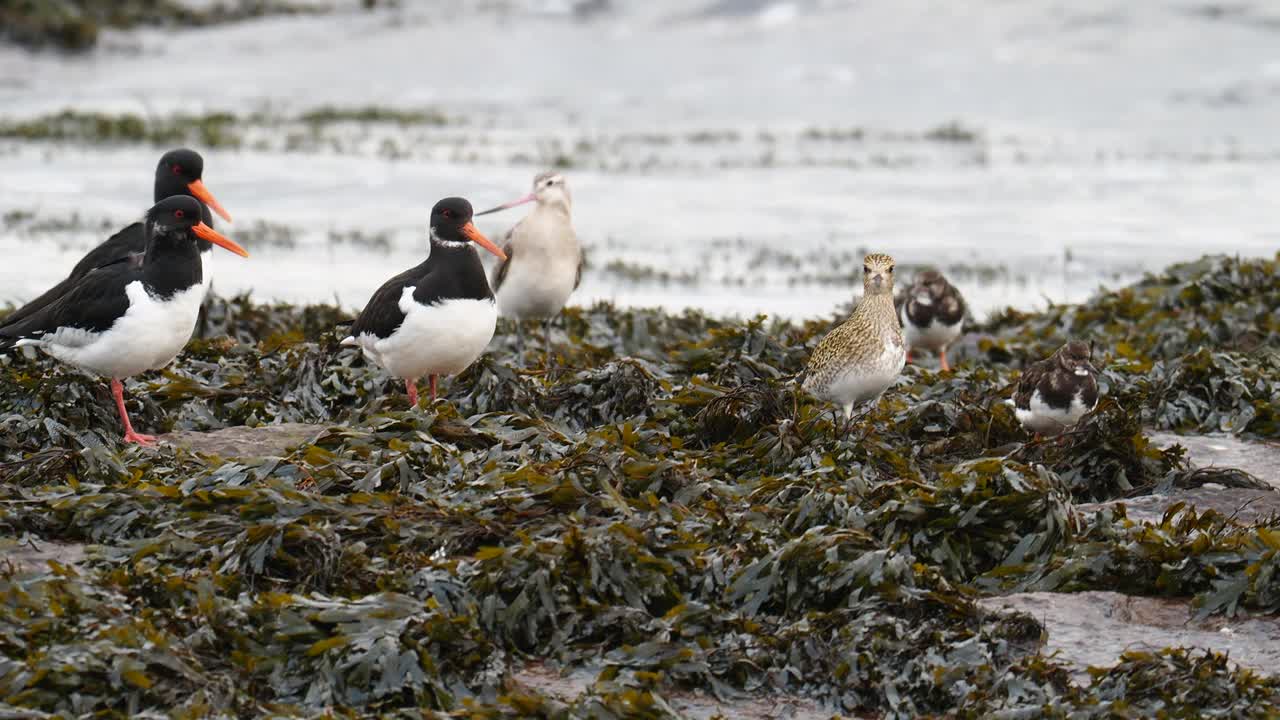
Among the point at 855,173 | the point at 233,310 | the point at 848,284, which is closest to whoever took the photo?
the point at 233,310

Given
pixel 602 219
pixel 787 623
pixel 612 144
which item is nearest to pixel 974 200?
pixel 602 219

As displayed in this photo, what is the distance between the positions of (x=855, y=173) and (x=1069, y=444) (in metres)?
13.7

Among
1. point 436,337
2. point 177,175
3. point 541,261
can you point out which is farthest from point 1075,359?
point 177,175

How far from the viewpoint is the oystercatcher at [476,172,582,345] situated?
956 centimetres

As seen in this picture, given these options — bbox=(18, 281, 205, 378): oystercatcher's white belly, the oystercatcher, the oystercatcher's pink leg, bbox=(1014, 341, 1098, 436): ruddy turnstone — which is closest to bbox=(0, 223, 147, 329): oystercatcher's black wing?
bbox=(18, 281, 205, 378): oystercatcher's white belly

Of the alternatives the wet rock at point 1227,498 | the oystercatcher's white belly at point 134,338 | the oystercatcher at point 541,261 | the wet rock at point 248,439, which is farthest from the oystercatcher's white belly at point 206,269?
the wet rock at point 1227,498

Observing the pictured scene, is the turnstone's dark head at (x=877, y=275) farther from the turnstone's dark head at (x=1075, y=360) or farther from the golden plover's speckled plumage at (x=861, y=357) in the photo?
the turnstone's dark head at (x=1075, y=360)

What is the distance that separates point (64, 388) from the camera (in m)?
7.11

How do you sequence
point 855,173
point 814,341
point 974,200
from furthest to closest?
point 855,173, point 974,200, point 814,341

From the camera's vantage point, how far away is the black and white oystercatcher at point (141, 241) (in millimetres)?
7684

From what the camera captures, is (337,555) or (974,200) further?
(974,200)

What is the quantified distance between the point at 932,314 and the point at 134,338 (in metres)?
5.11

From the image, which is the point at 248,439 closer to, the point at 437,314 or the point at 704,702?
the point at 437,314

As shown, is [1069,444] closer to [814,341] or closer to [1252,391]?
[1252,391]
